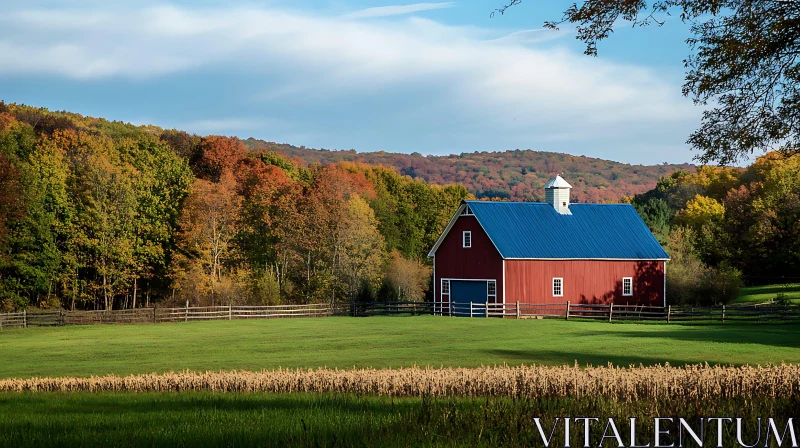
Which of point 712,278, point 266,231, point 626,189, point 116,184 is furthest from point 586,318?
point 626,189

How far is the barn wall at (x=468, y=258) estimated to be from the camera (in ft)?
165

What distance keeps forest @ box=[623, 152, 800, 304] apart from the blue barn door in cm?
1231

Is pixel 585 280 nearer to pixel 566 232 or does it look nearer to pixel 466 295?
pixel 566 232

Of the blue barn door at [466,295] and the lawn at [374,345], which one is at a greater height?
the blue barn door at [466,295]

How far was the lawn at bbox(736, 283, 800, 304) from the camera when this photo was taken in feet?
196

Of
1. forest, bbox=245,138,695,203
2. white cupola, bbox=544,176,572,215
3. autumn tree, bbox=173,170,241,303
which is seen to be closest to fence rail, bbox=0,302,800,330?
white cupola, bbox=544,176,572,215

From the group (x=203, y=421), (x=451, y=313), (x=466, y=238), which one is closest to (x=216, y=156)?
(x=466, y=238)

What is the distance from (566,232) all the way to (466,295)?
6690 mm

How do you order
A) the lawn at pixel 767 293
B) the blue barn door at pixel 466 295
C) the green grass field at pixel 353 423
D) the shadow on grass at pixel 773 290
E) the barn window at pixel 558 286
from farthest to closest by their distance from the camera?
the shadow on grass at pixel 773 290
the lawn at pixel 767 293
the blue barn door at pixel 466 295
the barn window at pixel 558 286
the green grass field at pixel 353 423

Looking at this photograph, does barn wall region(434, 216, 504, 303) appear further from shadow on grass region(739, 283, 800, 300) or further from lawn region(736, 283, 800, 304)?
shadow on grass region(739, 283, 800, 300)

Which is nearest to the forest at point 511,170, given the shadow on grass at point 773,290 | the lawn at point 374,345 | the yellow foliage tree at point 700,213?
the yellow foliage tree at point 700,213

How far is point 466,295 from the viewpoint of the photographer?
52.2 m

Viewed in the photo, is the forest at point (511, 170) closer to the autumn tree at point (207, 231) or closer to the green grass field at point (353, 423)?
the autumn tree at point (207, 231)

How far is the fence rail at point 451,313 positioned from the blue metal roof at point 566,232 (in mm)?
2994
